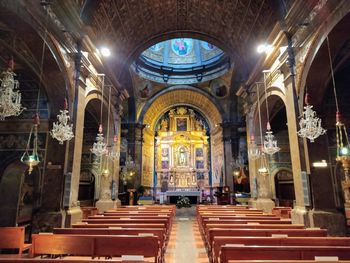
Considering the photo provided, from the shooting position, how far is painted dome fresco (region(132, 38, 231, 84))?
1731cm

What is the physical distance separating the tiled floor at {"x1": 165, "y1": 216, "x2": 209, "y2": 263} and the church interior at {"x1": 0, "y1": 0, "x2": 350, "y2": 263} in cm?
4

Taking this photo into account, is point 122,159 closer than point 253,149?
No

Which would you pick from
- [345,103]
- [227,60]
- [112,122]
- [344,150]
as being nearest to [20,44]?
[112,122]

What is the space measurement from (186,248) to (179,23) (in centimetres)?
976

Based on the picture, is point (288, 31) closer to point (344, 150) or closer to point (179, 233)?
point (344, 150)

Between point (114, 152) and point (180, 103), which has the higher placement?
point (180, 103)

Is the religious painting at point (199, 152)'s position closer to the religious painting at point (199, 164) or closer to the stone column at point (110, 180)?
the religious painting at point (199, 164)

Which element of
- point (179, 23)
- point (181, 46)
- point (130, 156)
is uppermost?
point (181, 46)

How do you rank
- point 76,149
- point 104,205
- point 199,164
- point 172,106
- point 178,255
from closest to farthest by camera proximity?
1. point 178,255
2. point 76,149
3. point 104,205
4. point 199,164
5. point 172,106

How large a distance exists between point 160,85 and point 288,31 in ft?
39.5

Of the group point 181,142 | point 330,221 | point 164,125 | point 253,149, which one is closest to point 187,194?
point 181,142

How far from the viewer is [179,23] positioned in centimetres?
1159

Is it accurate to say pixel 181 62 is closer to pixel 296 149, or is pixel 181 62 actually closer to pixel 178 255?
pixel 296 149

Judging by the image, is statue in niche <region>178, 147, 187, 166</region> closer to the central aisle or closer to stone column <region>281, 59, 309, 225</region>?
the central aisle
